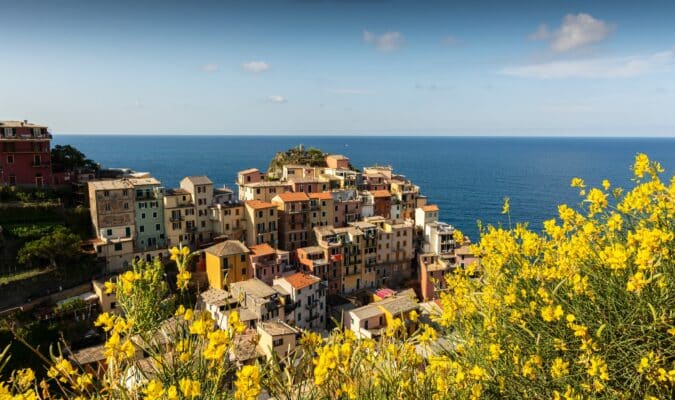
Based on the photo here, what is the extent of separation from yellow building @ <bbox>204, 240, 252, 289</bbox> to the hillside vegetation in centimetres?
3052

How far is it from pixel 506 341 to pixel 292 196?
3859 cm

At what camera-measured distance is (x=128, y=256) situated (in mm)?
39062

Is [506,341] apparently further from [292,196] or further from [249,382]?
[292,196]

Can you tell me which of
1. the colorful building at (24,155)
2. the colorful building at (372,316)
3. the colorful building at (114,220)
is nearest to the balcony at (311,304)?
the colorful building at (372,316)

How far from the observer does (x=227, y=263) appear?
121ft

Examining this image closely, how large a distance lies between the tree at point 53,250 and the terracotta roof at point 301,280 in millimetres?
16530

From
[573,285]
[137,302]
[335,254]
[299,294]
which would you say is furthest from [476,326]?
[335,254]

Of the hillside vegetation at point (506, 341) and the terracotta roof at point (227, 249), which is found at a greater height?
the hillside vegetation at point (506, 341)

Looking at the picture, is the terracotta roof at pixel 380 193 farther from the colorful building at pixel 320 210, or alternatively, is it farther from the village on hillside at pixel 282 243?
the colorful building at pixel 320 210

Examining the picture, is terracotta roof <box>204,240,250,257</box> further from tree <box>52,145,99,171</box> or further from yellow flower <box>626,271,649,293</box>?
yellow flower <box>626,271,649,293</box>

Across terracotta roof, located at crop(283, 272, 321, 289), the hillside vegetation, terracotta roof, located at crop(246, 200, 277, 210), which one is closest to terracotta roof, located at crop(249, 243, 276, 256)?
terracotta roof, located at crop(283, 272, 321, 289)

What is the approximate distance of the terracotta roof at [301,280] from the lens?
35725mm

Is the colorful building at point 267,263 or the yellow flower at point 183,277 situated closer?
the yellow flower at point 183,277

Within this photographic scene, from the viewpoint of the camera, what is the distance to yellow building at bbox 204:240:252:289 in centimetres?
3684
